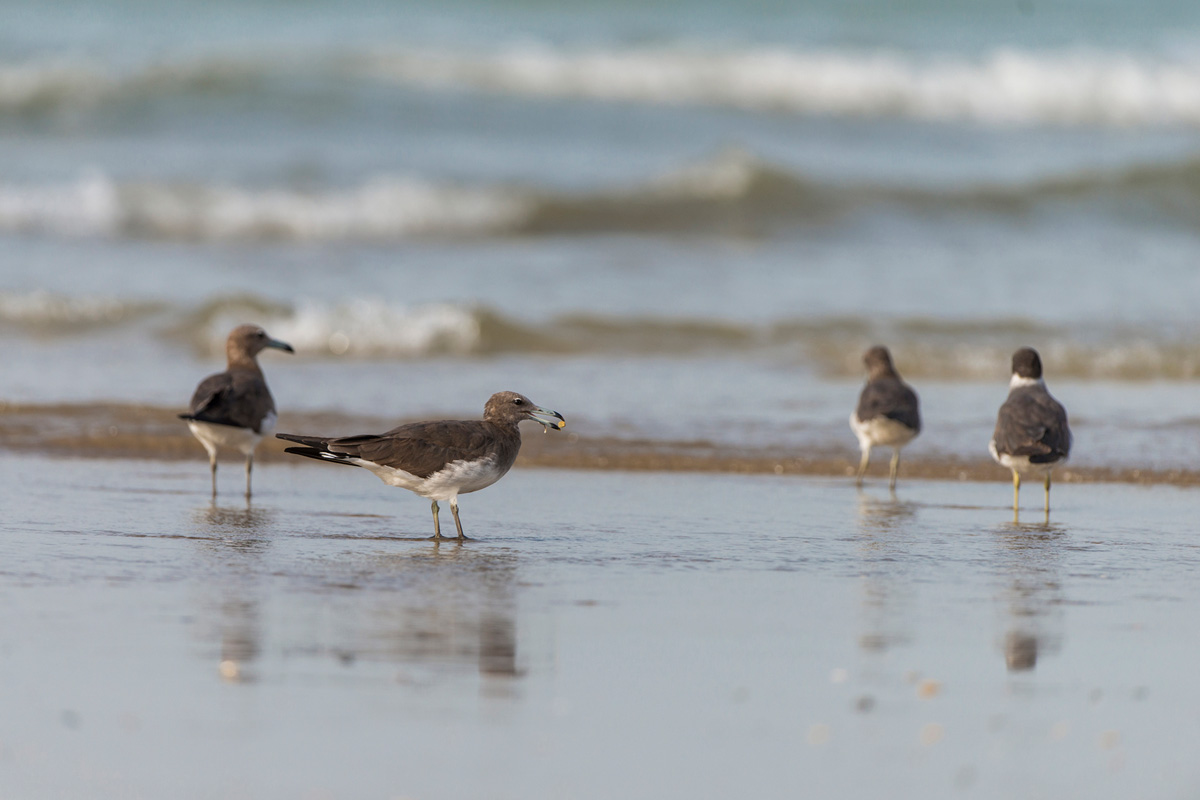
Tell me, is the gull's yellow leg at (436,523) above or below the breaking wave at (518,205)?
below

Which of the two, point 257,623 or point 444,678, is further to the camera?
point 257,623

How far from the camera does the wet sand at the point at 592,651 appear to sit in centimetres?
390

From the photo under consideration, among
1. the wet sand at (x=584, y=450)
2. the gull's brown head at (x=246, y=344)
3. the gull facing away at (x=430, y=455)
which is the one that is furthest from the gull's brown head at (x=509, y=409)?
the gull's brown head at (x=246, y=344)

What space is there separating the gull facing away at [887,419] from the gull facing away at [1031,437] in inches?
27.7

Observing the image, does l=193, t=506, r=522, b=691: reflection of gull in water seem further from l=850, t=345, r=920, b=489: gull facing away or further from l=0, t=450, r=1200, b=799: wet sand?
l=850, t=345, r=920, b=489: gull facing away

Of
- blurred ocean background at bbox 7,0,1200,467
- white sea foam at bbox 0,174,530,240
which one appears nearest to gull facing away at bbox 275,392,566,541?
blurred ocean background at bbox 7,0,1200,467

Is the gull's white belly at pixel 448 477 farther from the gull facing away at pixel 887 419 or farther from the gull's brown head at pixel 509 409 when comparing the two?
the gull facing away at pixel 887 419

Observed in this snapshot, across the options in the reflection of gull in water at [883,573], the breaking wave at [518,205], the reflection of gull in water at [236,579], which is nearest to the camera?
the reflection of gull in water at [236,579]

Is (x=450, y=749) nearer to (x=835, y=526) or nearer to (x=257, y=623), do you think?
(x=257, y=623)

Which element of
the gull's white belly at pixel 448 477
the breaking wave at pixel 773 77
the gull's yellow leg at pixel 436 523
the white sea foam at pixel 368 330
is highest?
the breaking wave at pixel 773 77

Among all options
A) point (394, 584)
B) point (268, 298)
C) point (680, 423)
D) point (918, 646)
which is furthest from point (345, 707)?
point (268, 298)

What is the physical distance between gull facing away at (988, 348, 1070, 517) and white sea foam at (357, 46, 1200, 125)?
1784 cm

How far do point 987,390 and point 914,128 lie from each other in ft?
47.0

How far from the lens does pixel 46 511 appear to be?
713 cm
